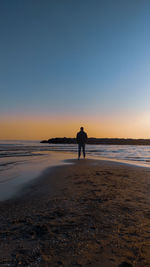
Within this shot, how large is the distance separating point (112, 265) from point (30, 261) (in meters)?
1.04

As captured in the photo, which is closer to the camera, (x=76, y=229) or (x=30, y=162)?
(x=76, y=229)

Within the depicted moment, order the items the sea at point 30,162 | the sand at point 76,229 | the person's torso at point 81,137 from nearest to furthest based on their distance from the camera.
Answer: the sand at point 76,229
the sea at point 30,162
the person's torso at point 81,137

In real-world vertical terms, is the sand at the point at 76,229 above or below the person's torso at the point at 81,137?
below

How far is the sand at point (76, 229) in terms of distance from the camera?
2342mm

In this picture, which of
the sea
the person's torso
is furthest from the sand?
the person's torso

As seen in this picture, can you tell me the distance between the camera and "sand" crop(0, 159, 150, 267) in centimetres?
234

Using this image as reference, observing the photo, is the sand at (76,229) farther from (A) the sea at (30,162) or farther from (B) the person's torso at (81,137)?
(B) the person's torso at (81,137)

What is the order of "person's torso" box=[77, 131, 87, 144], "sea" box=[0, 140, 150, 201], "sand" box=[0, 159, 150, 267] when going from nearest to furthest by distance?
"sand" box=[0, 159, 150, 267]
"sea" box=[0, 140, 150, 201]
"person's torso" box=[77, 131, 87, 144]

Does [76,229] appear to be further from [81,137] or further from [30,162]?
[81,137]

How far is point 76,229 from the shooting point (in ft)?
10.2

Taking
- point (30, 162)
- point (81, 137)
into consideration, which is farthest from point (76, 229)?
point (81, 137)

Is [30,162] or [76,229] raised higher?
[76,229]

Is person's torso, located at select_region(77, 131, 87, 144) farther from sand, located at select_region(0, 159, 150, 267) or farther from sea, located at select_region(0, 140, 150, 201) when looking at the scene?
sand, located at select_region(0, 159, 150, 267)

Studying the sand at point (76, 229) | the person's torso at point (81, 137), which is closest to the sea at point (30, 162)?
the sand at point (76, 229)
